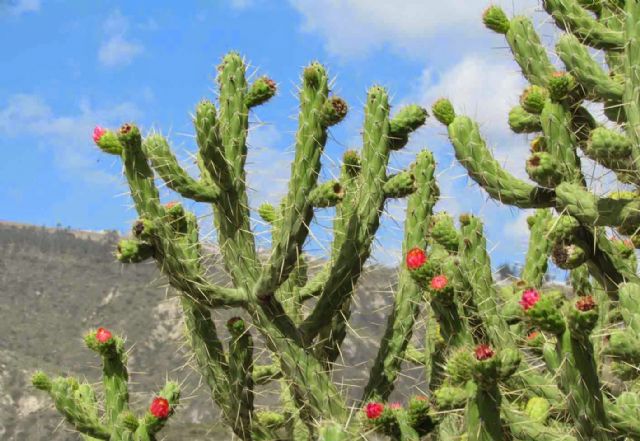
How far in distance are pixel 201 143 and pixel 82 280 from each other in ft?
123

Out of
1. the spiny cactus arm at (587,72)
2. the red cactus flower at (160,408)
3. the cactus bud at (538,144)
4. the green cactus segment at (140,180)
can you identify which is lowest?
the red cactus flower at (160,408)

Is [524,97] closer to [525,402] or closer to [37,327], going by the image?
[525,402]

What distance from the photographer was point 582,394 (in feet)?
12.5

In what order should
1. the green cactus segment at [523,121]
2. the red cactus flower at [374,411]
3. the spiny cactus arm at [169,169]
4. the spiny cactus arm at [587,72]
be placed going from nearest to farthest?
the red cactus flower at [374,411] → the spiny cactus arm at [169,169] → the spiny cactus arm at [587,72] → the green cactus segment at [523,121]

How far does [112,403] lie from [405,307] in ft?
5.35

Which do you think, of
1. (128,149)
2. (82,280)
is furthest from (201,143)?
(82,280)

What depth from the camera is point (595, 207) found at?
16.7ft

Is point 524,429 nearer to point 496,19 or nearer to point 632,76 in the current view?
point 632,76

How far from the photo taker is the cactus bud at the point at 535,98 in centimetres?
550

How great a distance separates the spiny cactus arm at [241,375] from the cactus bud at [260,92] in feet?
3.71

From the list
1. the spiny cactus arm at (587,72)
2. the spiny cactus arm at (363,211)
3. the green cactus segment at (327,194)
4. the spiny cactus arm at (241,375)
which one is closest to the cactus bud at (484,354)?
the green cactus segment at (327,194)

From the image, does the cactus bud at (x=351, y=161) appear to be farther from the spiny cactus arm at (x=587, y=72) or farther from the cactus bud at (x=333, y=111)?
the spiny cactus arm at (x=587, y=72)

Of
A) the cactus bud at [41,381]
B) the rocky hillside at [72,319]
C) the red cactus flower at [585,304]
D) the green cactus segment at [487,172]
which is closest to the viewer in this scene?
the red cactus flower at [585,304]

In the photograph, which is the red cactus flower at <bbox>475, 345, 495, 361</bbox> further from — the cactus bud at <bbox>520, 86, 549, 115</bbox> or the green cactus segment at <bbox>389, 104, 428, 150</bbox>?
the cactus bud at <bbox>520, 86, 549, 115</bbox>
